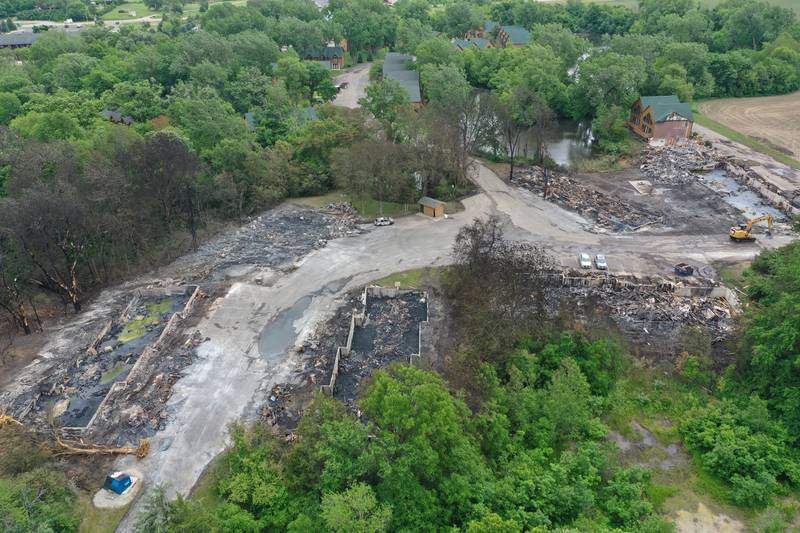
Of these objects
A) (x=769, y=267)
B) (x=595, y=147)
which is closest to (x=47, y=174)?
(x=769, y=267)

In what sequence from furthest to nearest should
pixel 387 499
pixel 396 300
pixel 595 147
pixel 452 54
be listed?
pixel 452 54 < pixel 595 147 < pixel 396 300 < pixel 387 499

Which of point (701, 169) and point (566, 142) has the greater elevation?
point (566, 142)

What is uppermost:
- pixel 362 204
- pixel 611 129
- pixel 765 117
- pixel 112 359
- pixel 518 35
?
pixel 518 35

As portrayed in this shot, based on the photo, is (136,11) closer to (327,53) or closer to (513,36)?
(327,53)

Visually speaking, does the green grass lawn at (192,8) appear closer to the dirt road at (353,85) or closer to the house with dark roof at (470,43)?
the dirt road at (353,85)

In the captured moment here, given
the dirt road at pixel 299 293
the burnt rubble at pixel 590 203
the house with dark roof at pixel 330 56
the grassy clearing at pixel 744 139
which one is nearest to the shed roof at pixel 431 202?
the dirt road at pixel 299 293

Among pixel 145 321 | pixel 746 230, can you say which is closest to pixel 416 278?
pixel 145 321

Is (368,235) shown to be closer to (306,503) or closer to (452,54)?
(306,503)
